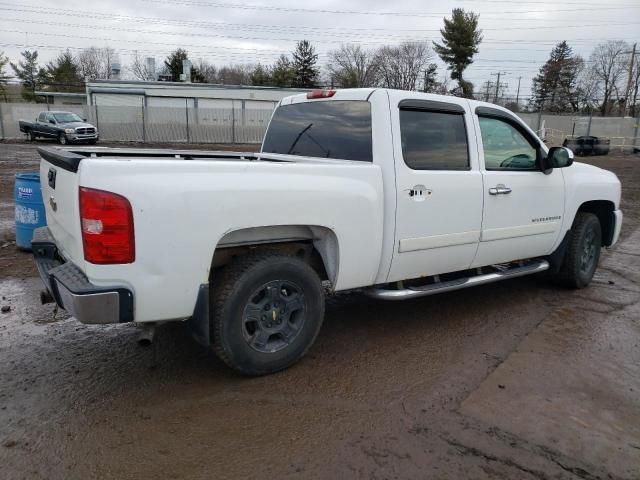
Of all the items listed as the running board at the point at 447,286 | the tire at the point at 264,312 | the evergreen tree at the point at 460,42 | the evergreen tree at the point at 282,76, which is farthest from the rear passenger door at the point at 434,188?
the evergreen tree at the point at 282,76

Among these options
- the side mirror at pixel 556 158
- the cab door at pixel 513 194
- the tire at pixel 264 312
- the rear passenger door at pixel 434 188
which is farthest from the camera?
the side mirror at pixel 556 158

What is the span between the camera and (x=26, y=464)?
2.54m

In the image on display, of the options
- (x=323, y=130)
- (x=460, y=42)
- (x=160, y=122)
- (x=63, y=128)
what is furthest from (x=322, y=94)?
(x=460, y=42)

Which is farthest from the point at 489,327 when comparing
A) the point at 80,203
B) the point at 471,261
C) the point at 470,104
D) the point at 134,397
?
the point at 80,203

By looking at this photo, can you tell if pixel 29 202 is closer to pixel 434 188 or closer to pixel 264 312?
pixel 264 312

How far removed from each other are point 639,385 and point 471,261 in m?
1.51

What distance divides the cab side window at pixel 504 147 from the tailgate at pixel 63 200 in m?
3.23

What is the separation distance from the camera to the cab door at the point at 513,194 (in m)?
4.41

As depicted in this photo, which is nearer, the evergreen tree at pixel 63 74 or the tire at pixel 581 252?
the tire at pixel 581 252

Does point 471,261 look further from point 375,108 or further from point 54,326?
point 54,326

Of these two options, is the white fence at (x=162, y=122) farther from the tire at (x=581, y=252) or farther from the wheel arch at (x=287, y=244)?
the wheel arch at (x=287, y=244)

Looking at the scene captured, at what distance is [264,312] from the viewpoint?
3.38 m

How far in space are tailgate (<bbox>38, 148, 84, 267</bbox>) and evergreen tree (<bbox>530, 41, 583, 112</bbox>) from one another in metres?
77.7

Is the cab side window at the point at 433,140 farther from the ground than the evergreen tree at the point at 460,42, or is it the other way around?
the evergreen tree at the point at 460,42
